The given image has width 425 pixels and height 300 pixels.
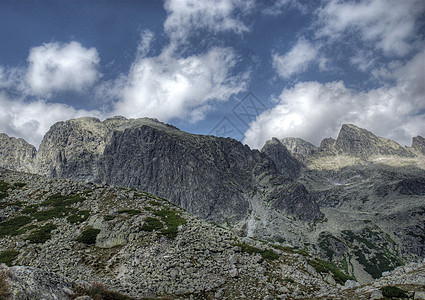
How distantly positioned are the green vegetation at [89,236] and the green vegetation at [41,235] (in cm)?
446

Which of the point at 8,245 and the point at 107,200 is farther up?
the point at 107,200

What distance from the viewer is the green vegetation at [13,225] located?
3594cm

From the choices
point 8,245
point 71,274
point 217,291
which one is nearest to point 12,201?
point 8,245

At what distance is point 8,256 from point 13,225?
1093 centimetres

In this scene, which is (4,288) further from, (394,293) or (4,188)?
(4,188)

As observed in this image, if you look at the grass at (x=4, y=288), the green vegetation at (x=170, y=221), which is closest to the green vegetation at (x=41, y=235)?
the green vegetation at (x=170, y=221)

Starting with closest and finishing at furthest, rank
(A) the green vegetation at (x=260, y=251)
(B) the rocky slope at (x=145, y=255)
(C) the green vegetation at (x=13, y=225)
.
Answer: (B) the rocky slope at (x=145, y=255)
(A) the green vegetation at (x=260, y=251)
(C) the green vegetation at (x=13, y=225)

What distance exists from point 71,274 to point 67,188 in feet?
97.3

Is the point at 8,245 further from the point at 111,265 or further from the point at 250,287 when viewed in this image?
the point at 250,287

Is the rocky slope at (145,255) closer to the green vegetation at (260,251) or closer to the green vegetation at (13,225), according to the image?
the green vegetation at (13,225)

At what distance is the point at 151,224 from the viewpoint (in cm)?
3625

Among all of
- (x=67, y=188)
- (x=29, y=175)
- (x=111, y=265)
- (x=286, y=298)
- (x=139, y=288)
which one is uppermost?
(x=29, y=175)

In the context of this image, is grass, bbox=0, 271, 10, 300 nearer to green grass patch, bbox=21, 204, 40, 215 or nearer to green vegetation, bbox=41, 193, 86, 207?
green vegetation, bbox=41, 193, 86, 207

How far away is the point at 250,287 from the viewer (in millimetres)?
25438
